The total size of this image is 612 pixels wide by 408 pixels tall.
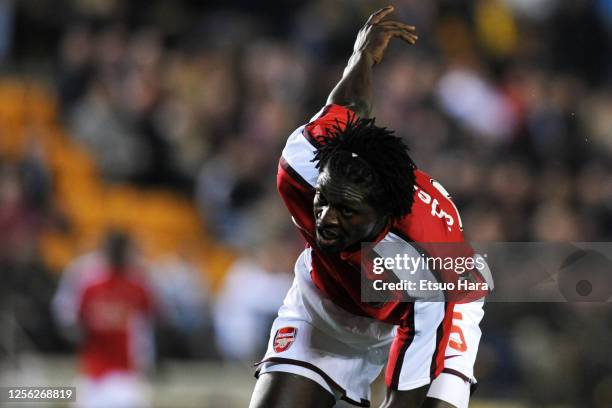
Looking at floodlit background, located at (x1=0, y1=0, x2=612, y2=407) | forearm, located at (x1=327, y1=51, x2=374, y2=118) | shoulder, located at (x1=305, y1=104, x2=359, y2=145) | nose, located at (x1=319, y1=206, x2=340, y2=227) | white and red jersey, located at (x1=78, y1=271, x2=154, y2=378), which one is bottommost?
nose, located at (x1=319, y1=206, x2=340, y2=227)

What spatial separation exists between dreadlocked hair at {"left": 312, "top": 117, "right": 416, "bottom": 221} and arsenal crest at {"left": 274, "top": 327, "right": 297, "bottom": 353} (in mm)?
898

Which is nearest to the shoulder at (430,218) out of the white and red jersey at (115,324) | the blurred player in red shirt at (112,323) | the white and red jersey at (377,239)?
the white and red jersey at (377,239)

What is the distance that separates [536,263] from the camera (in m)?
8.16

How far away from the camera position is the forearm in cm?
514

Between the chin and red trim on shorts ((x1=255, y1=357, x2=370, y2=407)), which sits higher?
the chin

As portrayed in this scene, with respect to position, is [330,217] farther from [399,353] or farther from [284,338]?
[284,338]

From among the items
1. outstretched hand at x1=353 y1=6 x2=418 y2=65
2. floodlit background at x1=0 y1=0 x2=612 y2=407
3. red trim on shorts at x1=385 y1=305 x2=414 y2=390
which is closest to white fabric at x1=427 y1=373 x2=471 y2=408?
red trim on shorts at x1=385 y1=305 x2=414 y2=390

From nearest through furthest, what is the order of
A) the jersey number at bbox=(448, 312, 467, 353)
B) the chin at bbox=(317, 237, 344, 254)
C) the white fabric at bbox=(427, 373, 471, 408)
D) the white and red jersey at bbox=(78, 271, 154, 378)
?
the chin at bbox=(317, 237, 344, 254), the white fabric at bbox=(427, 373, 471, 408), the jersey number at bbox=(448, 312, 467, 353), the white and red jersey at bbox=(78, 271, 154, 378)

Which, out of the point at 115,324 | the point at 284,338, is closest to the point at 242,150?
the point at 115,324

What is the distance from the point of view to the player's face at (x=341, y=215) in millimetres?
4316

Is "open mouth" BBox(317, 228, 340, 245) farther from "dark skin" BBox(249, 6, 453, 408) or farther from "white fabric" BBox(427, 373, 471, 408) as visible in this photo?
"white fabric" BBox(427, 373, 471, 408)

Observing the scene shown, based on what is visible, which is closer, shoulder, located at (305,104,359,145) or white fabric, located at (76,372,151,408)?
shoulder, located at (305,104,359,145)

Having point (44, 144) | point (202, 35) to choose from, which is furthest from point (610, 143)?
point (44, 144)

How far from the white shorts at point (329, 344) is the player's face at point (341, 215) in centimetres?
65
